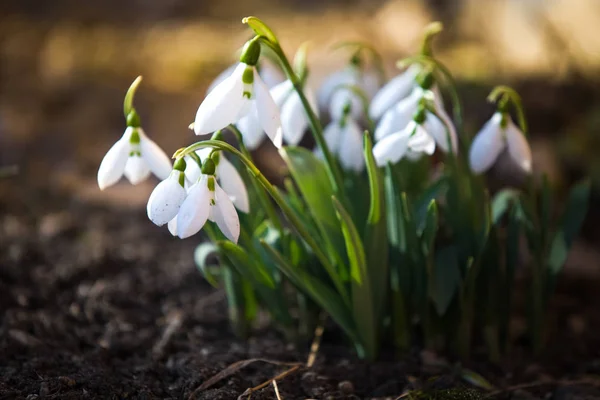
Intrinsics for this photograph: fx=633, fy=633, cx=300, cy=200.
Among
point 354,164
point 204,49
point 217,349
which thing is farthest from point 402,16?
point 217,349

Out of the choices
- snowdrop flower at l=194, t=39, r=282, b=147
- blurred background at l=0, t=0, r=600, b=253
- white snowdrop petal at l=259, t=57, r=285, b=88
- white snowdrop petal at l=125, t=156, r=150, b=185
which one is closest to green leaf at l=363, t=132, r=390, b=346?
snowdrop flower at l=194, t=39, r=282, b=147

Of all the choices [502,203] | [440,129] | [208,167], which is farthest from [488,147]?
[208,167]

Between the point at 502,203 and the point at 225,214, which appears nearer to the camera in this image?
the point at 225,214

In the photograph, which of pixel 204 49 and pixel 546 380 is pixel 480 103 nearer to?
pixel 546 380

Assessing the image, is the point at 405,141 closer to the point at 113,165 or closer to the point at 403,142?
the point at 403,142

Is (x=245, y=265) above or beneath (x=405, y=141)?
beneath

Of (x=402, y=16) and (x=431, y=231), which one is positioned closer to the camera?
(x=431, y=231)

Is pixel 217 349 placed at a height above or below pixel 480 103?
below
